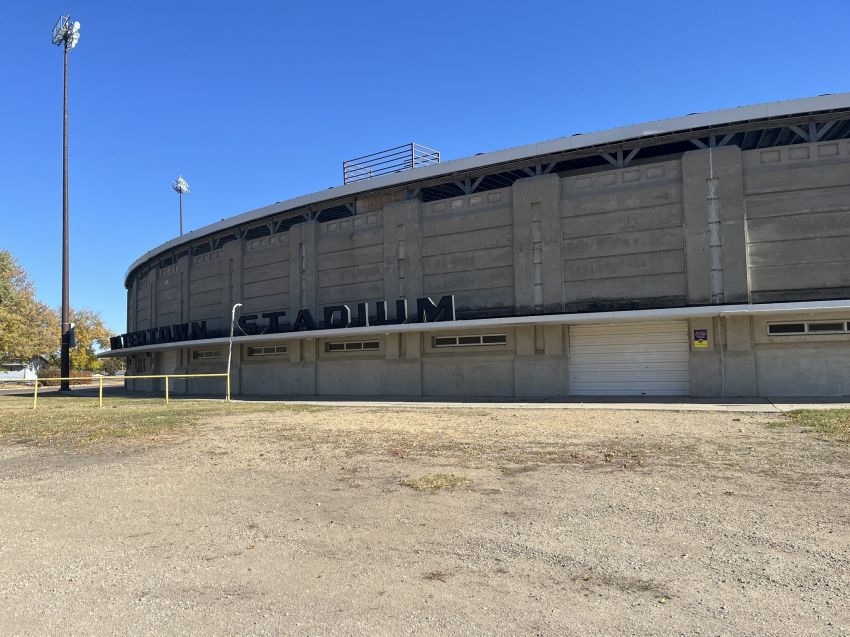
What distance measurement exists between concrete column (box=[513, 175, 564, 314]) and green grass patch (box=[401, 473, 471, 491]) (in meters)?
16.8

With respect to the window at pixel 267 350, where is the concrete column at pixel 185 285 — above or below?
above

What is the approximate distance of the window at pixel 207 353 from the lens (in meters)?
36.3

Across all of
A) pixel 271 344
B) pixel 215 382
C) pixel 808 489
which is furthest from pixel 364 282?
pixel 808 489

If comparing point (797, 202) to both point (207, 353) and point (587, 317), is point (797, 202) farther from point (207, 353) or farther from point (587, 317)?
point (207, 353)

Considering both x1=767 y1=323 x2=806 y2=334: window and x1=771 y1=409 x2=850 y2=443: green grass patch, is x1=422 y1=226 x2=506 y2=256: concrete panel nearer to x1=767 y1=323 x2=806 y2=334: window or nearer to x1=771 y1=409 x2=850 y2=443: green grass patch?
x1=767 y1=323 x2=806 y2=334: window

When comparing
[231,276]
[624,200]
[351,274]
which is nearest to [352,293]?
[351,274]

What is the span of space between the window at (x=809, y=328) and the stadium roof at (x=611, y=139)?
735 centimetres

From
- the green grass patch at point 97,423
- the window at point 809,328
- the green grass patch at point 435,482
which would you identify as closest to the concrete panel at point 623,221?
the window at point 809,328

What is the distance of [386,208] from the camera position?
28.5 metres

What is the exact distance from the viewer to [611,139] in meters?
23.3

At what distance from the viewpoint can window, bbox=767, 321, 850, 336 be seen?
813 inches

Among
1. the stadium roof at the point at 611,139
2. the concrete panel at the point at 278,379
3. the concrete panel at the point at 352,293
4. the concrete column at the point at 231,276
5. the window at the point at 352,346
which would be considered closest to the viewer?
the stadium roof at the point at 611,139

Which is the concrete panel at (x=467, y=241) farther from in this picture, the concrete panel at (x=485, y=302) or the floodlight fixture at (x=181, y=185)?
the floodlight fixture at (x=181, y=185)

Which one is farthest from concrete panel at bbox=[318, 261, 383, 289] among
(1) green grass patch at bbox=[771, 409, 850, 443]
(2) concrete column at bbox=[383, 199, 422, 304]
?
(1) green grass patch at bbox=[771, 409, 850, 443]
